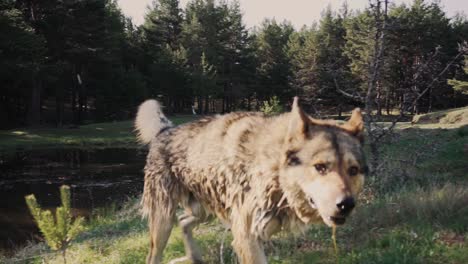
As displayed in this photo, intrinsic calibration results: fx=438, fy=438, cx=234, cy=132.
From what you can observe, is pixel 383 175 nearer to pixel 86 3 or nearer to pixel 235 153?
pixel 235 153

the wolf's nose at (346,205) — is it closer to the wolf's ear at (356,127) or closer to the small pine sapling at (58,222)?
the wolf's ear at (356,127)

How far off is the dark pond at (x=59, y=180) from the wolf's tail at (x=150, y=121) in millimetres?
5877

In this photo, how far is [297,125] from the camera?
4.17 meters

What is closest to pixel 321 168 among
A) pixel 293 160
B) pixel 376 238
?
pixel 293 160

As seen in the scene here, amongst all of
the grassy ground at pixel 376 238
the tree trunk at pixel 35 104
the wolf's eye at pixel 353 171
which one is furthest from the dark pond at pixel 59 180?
the tree trunk at pixel 35 104

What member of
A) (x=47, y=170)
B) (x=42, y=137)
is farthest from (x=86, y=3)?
(x=47, y=170)

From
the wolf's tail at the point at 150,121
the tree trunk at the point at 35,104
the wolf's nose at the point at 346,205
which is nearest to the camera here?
the wolf's nose at the point at 346,205

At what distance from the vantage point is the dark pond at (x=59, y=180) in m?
12.7

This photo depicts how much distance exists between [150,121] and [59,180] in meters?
14.3

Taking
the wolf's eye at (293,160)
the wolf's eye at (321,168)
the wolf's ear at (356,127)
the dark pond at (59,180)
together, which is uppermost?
the wolf's ear at (356,127)

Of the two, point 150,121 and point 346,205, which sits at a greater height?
point 150,121

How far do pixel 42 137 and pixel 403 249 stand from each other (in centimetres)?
3311

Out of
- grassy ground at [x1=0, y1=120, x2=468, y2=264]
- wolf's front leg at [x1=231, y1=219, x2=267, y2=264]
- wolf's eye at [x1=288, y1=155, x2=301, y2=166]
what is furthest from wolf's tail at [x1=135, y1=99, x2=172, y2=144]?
wolf's eye at [x1=288, y1=155, x2=301, y2=166]

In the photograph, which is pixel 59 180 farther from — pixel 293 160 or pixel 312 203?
pixel 312 203
